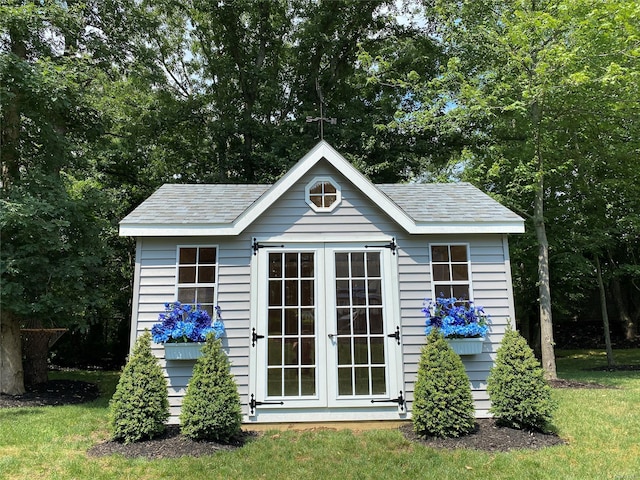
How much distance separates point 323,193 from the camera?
250 inches

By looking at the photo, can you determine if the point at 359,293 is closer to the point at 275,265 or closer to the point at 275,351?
the point at 275,265

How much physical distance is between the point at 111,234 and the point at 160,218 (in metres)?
7.38

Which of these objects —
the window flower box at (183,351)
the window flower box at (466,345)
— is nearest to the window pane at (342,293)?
the window flower box at (466,345)

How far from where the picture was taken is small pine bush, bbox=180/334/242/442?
4859mm

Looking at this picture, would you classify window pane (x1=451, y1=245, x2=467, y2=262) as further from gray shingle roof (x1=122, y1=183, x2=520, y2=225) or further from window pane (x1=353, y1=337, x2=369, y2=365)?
window pane (x1=353, y1=337, x2=369, y2=365)

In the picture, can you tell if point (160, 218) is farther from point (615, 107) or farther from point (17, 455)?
point (615, 107)

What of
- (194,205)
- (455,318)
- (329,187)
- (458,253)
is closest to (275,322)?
(329,187)

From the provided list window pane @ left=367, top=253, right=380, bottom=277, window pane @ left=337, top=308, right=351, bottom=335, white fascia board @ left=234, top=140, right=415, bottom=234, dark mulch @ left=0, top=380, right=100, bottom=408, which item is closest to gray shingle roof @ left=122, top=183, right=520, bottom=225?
white fascia board @ left=234, top=140, right=415, bottom=234

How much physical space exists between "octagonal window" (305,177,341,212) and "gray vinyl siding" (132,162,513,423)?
0.28ft

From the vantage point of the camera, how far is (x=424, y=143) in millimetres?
14422

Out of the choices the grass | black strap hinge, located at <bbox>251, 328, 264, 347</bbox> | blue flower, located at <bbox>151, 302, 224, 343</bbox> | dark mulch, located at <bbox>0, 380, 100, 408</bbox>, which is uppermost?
blue flower, located at <bbox>151, 302, 224, 343</bbox>

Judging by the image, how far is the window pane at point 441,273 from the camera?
622 centimetres

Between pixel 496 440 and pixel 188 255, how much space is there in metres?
4.49

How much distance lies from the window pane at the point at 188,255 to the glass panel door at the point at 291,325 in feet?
3.47
